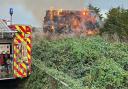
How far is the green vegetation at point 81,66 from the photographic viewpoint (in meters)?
7.84

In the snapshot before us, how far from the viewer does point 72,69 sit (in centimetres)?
928

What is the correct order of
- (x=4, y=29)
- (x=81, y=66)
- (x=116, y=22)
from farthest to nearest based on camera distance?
(x=116, y=22), (x=81, y=66), (x=4, y=29)

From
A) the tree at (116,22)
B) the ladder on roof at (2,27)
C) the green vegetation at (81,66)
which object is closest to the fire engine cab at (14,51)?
the ladder on roof at (2,27)

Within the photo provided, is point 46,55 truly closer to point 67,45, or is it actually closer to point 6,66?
point 67,45

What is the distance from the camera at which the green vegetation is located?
784 cm

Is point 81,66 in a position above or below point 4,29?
below

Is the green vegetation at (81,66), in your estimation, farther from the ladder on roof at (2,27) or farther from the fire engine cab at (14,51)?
the ladder on roof at (2,27)

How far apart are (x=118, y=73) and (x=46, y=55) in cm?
337

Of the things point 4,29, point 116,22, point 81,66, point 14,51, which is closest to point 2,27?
point 4,29

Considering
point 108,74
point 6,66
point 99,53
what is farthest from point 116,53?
point 6,66

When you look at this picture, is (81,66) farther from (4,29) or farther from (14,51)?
(4,29)

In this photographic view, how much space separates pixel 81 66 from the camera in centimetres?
920

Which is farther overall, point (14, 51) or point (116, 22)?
point (116, 22)

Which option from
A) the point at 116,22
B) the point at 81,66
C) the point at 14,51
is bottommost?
the point at 81,66
